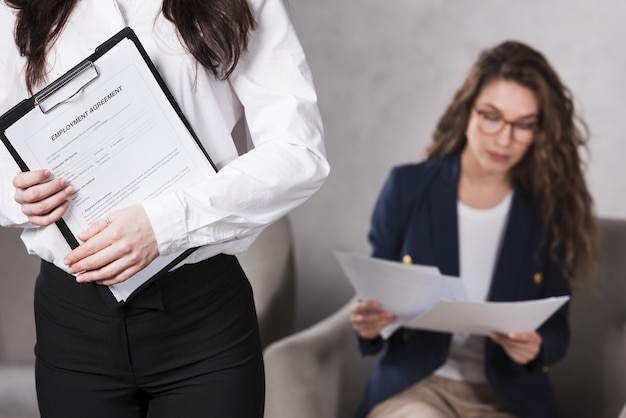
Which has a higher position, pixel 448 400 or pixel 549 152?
pixel 549 152

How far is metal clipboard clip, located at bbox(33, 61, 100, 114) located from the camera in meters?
1.06

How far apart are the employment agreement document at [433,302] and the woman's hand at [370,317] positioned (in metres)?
0.02

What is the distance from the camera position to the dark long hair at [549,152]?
6.80 feet

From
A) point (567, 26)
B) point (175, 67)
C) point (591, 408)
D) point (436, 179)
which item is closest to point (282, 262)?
point (436, 179)

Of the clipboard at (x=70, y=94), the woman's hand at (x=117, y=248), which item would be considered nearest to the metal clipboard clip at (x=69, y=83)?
the clipboard at (x=70, y=94)

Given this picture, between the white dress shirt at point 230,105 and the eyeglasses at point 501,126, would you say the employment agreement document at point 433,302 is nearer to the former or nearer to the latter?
the eyeglasses at point 501,126

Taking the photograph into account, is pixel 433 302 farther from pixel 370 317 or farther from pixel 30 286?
pixel 30 286

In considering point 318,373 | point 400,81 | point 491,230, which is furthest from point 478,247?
point 400,81

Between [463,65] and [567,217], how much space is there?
939mm

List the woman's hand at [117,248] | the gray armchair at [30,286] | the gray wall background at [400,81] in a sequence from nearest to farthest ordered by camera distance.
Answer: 1. the woman's hand at [117,248]
2. the gray armchair at [30,286]
3. the gray wall background at [400,81]

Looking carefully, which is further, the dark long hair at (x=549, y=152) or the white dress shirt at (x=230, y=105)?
the dark long hair at (x=549, y=152)

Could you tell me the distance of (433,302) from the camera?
1850 mm

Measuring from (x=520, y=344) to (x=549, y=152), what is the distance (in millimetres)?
450

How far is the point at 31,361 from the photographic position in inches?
94.1
